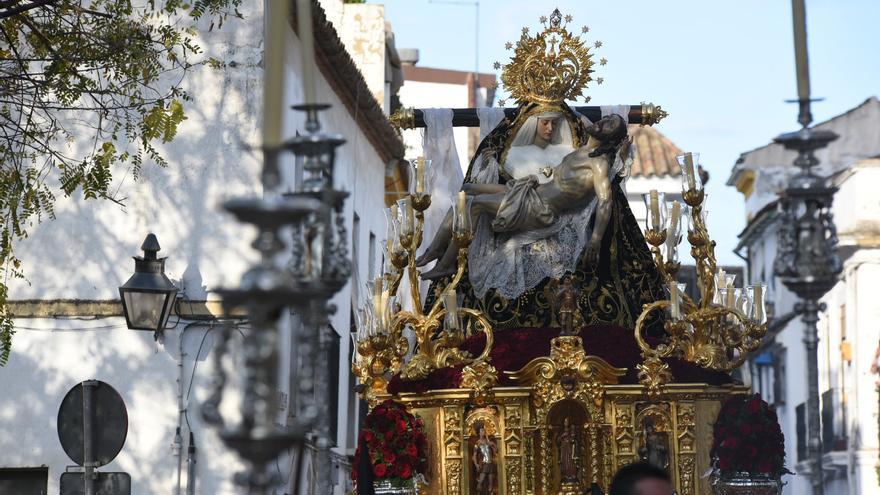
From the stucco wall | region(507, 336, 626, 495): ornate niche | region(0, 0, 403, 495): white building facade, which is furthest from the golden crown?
the stucco wall

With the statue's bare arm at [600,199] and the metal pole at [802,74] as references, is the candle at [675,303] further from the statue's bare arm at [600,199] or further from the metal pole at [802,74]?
the metal pole at [802,74]

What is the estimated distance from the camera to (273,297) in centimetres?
464

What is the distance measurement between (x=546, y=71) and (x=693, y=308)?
7.01 ft

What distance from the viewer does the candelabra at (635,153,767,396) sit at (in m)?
10.4

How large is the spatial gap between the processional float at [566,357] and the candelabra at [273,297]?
5104 mm

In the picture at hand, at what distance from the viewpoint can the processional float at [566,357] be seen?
405 inches

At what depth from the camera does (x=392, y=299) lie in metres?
10.8

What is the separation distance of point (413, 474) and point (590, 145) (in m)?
2.41

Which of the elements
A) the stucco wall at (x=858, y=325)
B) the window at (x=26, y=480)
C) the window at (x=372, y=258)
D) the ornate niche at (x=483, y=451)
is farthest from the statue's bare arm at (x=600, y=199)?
the stucco wall at (x=858, y=325)

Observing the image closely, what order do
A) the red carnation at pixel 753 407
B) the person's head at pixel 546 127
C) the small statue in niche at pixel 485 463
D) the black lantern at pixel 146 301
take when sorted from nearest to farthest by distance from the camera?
the red carnation at pixel 753 407
the small statue in niche at pixel 485 463
the black lantern at pixel 146 301
the person's head at pixel 546 127

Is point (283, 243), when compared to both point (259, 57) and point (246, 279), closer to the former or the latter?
point (246, 279)

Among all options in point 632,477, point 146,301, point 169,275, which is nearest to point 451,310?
point 146,301

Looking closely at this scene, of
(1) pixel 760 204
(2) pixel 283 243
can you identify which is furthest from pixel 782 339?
(2) pixel 283 243

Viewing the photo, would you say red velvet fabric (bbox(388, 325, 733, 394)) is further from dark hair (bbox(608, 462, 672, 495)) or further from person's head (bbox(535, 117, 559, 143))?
dark hair (bbox(608, 462, 672, 495))
